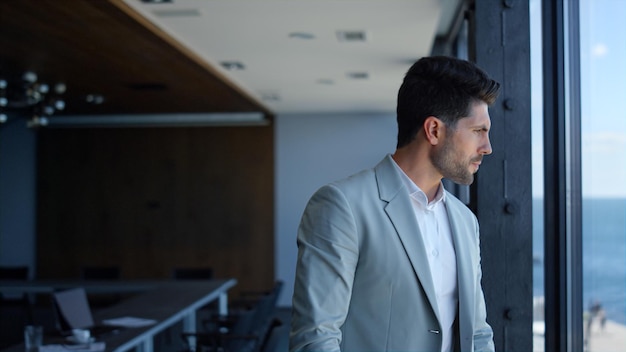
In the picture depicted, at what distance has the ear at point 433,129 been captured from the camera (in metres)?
1.68

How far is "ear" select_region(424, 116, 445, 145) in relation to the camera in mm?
1677

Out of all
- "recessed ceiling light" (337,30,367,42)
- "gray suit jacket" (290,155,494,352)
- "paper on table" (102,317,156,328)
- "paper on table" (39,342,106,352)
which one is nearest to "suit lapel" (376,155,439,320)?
"gray suit jacket" (290,155,494,352)

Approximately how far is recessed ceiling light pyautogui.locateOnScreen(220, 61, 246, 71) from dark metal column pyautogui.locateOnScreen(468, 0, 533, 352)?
4.96 metres

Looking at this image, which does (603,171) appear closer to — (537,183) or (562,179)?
(562,179)

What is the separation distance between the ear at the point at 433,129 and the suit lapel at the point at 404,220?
0.35 ft

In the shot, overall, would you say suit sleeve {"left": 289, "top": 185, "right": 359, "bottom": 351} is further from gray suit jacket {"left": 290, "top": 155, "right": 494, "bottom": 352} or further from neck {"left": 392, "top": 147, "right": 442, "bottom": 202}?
neck {"left": 392, "top": 147, "right": 442, "bottom": 202}

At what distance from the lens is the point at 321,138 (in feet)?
39.5

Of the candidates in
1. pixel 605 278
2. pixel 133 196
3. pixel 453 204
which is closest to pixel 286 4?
pixel 605 278

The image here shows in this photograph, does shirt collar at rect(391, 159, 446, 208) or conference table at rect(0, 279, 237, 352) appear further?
conference table at rect(0, 279, 237, 352)

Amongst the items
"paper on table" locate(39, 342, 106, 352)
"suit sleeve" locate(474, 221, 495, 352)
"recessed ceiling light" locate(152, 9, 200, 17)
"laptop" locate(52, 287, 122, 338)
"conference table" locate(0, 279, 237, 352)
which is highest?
"recessed ceiling light" locate(152, 9, 200, 17)

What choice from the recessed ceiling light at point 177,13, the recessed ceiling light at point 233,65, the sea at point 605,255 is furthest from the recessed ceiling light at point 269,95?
the sea at point 605,255

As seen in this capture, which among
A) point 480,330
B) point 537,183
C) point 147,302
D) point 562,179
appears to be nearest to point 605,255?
point 562,179

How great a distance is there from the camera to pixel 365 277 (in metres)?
1.61

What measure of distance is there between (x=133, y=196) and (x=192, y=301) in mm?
5927
